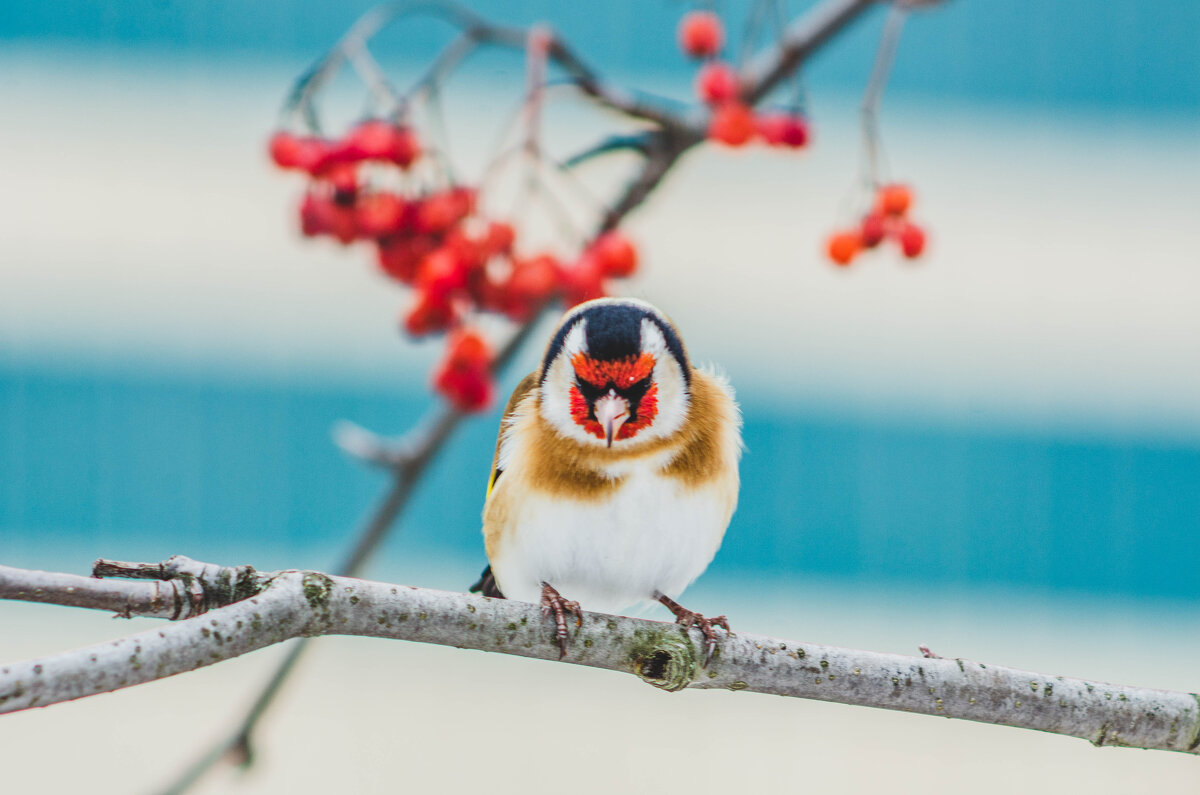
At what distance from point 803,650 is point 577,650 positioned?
103 mm

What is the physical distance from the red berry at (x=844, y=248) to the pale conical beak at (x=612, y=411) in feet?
1.21

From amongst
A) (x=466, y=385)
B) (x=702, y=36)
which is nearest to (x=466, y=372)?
(x=466, y=385)

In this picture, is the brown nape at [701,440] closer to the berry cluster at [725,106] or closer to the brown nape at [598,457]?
the brown nape at [598,457]

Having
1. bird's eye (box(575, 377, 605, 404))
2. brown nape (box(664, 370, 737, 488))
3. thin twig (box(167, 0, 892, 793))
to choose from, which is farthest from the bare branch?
bird's eye (box(575, 377, 605, 404))

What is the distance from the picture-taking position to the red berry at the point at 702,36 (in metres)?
0.88

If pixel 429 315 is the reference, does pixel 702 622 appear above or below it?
below

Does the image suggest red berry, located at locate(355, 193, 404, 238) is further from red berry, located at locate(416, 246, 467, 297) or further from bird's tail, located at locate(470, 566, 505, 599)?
bird's tail, located at locate(470, 566, 505, 599)

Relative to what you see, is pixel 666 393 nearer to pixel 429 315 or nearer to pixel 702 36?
pixel 429 315

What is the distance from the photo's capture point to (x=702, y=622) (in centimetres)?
57

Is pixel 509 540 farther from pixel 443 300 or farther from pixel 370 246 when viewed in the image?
pixel 370 246

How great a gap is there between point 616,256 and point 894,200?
0.79ft

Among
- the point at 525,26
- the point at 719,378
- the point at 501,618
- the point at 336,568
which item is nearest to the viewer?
the point at 501,618

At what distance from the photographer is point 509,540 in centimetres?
69

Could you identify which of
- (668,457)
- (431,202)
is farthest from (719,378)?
(431,202)
